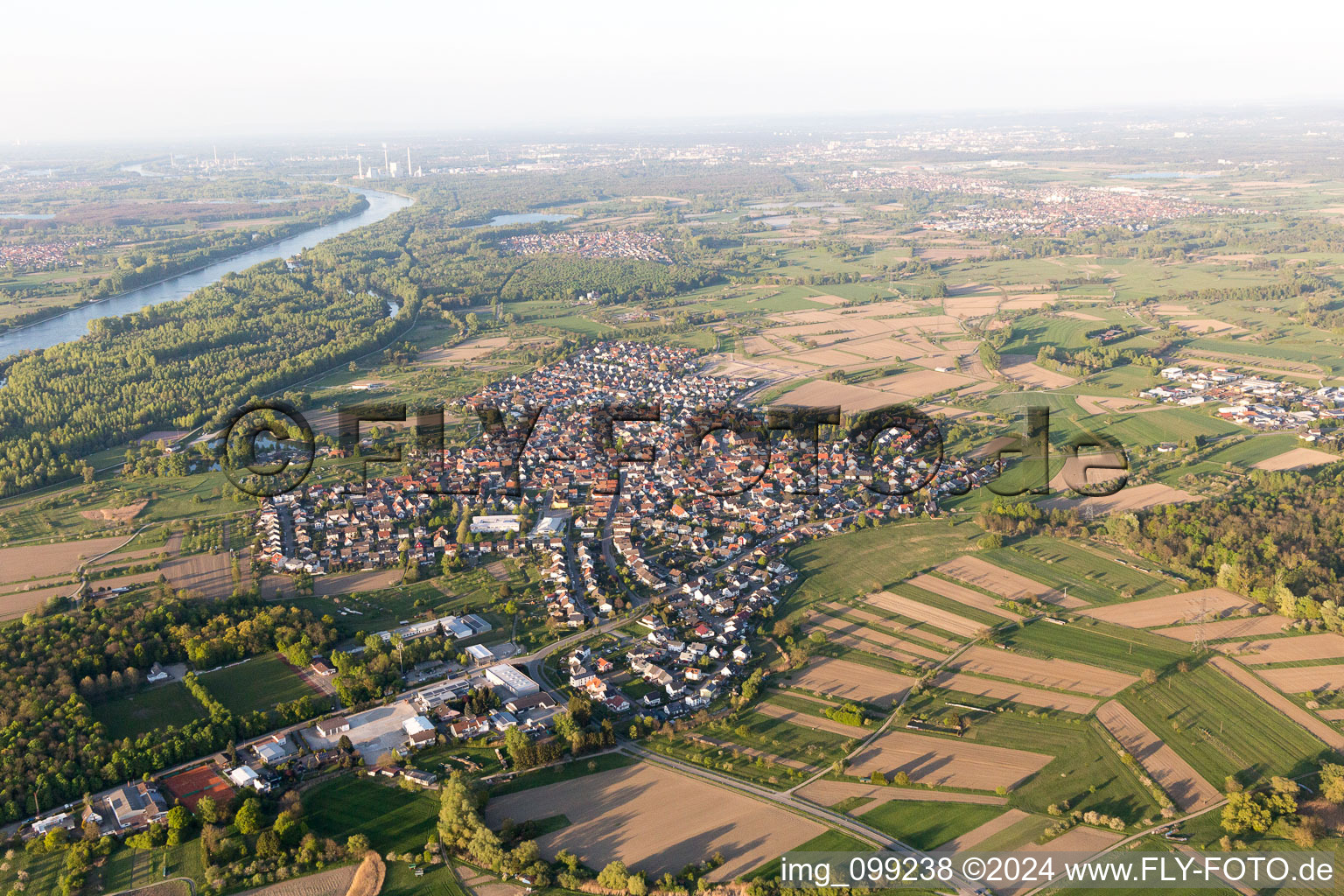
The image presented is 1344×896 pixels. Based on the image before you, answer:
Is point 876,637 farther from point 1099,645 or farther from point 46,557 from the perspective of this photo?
point 46,557

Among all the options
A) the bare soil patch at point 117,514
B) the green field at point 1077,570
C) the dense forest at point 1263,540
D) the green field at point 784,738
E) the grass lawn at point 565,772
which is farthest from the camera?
the bare soil patch at point 117,514

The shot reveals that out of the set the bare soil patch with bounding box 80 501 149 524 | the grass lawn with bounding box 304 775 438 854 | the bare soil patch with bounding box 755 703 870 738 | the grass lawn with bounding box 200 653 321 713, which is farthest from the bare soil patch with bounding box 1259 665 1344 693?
the bare soil patch with bounding box 80 501 149 524

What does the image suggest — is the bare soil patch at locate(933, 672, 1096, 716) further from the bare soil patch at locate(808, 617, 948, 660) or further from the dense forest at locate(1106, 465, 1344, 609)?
the dense forest at locate(1106, 465, 1344, 609)

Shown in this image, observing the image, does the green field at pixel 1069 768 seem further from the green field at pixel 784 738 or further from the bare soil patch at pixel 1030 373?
the bare soil patch at pixel 1030 373

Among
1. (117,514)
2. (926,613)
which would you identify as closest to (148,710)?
(117,514)

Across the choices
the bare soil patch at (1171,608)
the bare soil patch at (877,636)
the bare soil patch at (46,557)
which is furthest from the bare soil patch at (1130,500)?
the bare soil patch at (46,557)

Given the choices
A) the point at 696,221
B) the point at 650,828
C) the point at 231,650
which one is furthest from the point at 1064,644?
the point at 696,221

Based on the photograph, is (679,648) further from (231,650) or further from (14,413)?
(14,413)
